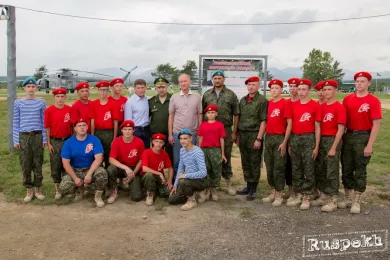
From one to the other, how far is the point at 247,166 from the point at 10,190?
393cm

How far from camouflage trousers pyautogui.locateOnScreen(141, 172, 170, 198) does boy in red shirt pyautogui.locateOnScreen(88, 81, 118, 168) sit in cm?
90

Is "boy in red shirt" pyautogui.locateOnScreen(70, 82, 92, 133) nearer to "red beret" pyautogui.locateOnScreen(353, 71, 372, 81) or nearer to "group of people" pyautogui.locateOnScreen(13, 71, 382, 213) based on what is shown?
"group of people" pyautogui.locateOnScreen(13, 71, 382, 213)

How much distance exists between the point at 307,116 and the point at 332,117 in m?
0.32

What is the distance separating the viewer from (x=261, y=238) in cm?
399

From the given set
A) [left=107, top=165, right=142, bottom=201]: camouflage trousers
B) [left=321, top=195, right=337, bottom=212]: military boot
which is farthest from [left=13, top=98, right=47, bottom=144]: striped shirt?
[left=321, top=195, right=337, bottom=212]: military boot

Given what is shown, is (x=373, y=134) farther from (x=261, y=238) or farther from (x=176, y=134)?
(x=176, y=134)

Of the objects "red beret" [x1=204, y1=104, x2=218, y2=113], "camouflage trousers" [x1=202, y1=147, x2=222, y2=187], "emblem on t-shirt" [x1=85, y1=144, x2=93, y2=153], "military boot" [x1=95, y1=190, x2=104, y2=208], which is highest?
"red beret" [x1=204, y1=104, x2=218, y2=113]

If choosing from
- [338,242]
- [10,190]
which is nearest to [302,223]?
[338,242]

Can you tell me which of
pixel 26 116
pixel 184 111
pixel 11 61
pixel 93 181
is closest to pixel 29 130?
pixel 26 116

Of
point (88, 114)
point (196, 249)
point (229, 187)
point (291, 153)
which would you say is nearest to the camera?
point (196, 249)

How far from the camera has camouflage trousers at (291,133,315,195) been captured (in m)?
4.85

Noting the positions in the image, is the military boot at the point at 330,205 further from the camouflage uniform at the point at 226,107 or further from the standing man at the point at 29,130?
the standing man at the point at 29,130

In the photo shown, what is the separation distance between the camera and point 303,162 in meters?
4.95

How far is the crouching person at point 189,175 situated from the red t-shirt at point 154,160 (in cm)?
38
